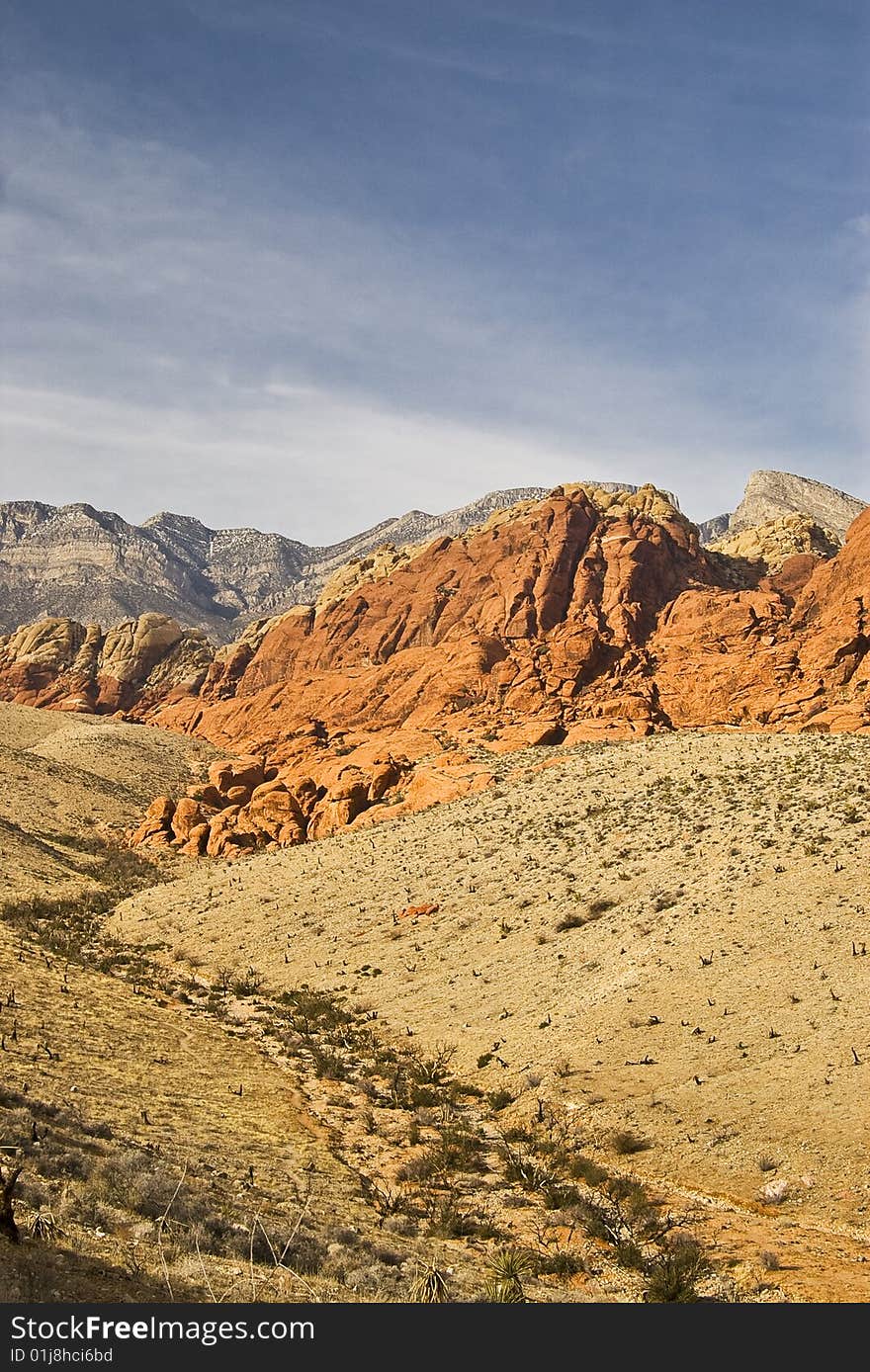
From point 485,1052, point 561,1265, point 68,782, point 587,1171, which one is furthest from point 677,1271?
point 68,782

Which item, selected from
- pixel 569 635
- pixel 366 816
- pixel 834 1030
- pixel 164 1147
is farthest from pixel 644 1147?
pixel 569 635

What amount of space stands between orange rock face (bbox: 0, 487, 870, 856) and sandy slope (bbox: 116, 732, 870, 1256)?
10.3 meters

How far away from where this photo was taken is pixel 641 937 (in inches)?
1024

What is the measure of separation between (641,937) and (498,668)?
51.0 meters

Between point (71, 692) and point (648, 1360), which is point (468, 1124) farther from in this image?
point (71, 692)

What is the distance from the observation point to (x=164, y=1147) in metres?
14.7

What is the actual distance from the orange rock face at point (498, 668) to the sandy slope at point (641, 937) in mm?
10261

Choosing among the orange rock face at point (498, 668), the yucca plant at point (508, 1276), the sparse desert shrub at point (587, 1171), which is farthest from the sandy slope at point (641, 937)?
the orange rock face at point (498, 668)

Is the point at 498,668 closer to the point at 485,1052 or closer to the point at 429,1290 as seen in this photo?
the point at 485,1052

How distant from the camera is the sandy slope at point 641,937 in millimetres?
16672

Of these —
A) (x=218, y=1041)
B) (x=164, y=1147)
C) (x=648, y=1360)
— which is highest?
(x=648, y=1360)

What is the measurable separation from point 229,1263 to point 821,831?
25.1 metres

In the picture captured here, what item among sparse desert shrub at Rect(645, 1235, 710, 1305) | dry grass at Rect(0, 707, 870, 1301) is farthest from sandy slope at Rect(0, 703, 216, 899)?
sparse desert shrub at Rect(645, 1235, 710, 1305)

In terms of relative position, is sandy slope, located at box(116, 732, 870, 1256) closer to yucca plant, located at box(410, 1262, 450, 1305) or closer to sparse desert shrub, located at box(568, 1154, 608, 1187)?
sparse desert shrub, located at box(568, 1154, 608, 1187)
